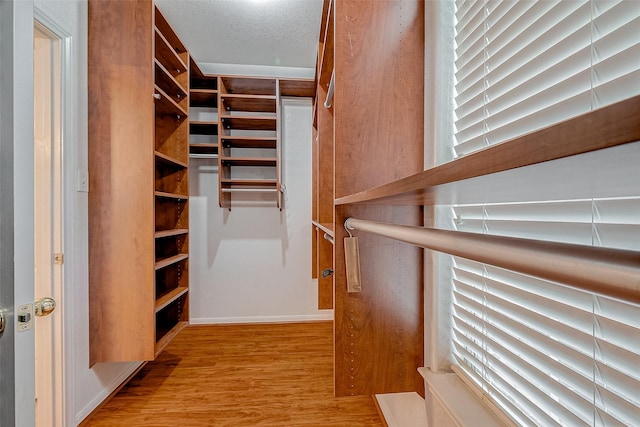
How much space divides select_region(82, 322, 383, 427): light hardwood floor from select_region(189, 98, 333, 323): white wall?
0.41 metres

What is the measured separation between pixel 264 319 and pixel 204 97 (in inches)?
85.8

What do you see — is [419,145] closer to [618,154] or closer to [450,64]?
[450,64]

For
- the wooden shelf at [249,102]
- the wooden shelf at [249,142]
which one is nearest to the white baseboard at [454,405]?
the wooden shelf at [249,142]

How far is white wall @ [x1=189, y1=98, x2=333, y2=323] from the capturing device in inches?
116

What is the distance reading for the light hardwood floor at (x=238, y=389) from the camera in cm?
163

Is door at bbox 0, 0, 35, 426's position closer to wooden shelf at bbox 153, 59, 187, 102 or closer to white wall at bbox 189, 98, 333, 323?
wooden shelf at bbox 153, 59, 187, 102

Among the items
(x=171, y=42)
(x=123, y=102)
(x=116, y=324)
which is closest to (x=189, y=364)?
(x=116, y=324)

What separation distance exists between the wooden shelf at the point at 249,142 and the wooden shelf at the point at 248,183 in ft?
1.14

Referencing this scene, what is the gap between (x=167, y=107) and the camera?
2.10 metres

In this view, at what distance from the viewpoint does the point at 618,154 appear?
235mm

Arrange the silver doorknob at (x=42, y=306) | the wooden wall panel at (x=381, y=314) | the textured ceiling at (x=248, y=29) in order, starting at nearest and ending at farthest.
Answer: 1. the silver doorknob at (x=42, y=306)
2. the wooden wall panel at (x=381, y=314)
3. the textured ceiling at (x=248, y=29)

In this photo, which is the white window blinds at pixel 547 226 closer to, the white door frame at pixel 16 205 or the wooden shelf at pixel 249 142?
the white door frame at pixel 16 205

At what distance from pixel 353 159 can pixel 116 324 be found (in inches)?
63.3

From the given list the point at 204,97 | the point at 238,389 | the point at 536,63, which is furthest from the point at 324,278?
the point at 204,97
